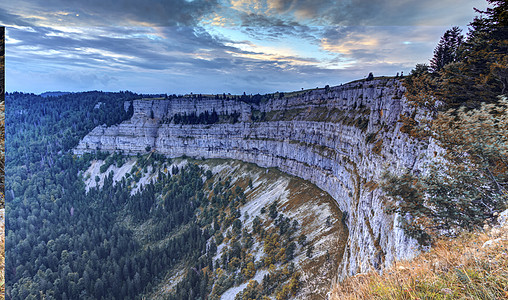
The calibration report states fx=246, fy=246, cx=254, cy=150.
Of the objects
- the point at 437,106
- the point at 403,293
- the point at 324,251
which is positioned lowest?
the point at 324,251

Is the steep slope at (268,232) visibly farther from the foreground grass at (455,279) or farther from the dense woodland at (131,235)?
the foreground grass at (455,279)

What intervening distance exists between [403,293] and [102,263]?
8747 centimetres

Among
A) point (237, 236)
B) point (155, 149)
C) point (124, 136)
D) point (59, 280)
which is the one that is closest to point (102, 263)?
point (59, 280)

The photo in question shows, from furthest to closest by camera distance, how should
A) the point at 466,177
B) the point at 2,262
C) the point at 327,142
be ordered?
the point at 327,142
the point at 2,262
the point at 466,177

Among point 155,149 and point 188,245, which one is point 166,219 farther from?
point 155,149

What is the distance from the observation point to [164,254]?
2840 inches

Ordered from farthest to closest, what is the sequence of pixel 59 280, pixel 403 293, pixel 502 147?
pixel 59 280 → pixel 502 147 → pixel 403 293

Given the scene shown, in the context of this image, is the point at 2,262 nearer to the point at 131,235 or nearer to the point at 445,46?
the point at 445,46

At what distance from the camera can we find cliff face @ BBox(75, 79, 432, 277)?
90.2ft

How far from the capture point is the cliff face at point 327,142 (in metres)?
27.5

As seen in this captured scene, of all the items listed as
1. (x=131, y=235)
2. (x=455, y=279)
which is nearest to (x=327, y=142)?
(x=455, y=279)

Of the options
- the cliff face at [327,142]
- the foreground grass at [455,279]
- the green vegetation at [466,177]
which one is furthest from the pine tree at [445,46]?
the foreground grass at [455,279]

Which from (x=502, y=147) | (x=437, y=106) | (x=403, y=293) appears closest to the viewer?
(x=403, y=293)

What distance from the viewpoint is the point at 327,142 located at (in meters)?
76.2
